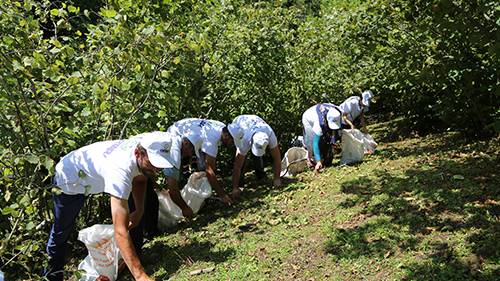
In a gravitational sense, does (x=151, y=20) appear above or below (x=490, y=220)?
above

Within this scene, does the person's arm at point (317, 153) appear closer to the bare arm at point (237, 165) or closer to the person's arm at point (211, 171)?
the bare arm at point (237, 165)

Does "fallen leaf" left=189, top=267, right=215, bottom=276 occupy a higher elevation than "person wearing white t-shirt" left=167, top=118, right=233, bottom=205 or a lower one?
lower

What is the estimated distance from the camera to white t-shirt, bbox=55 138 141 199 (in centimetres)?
365

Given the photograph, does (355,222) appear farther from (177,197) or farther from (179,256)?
(177,197)

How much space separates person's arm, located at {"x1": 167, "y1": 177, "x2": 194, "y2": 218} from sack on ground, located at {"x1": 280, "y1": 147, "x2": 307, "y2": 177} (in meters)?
2.34

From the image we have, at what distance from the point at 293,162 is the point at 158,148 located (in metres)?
3.94

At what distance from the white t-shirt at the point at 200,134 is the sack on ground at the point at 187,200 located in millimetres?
340

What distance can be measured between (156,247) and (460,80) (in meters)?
Result: 5.30

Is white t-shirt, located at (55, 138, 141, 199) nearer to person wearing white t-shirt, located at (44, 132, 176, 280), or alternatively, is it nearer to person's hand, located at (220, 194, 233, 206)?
person wearing white t-shirt, located at (44, 132, 176, 280)

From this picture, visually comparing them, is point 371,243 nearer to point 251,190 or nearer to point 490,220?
point 490,220

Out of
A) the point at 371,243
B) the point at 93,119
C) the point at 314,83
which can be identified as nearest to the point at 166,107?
the point at 93,119

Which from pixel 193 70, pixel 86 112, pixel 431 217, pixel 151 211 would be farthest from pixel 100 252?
pixel 431 217

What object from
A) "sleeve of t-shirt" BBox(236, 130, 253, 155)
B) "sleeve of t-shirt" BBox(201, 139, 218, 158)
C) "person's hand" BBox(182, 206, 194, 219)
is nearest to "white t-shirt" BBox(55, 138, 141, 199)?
"person's hand" BBox(182, 206, 194, 219)

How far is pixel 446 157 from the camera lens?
6.64 m
